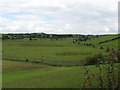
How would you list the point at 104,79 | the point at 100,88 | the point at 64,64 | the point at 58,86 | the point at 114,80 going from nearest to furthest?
the point at 114,80 < the point at 104,79 < the point at 100,88 < the point at 58,86 < the point at 64,64

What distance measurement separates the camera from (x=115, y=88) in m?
17.5

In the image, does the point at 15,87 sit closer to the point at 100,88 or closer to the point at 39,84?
the point at 39,84

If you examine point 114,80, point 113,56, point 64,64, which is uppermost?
point 113,56

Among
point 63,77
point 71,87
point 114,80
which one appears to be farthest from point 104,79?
point 63,77

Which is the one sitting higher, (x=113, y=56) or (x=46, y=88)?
(x=113, y=56)

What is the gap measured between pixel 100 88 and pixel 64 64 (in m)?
29.0

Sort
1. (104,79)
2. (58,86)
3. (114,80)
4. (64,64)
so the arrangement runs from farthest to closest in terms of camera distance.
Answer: (64,64)
(58,86)
(104,79)
(114,80)

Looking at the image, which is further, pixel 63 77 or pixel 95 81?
pixel 63 77

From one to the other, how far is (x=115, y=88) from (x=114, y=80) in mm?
1265

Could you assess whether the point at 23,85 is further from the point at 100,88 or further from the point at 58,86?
the point at 100,88

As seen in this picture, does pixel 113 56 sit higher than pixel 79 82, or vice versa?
pixel 113 56

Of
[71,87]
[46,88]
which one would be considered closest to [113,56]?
[71,87]

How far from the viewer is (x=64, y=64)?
4778 cm

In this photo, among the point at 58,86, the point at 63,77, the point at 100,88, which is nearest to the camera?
the point at 100,88
